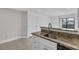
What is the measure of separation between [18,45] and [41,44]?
42cm

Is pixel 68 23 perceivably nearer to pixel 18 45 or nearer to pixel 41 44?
pixel 41 44

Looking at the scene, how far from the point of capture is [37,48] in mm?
1624

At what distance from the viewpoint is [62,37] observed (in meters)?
1.56

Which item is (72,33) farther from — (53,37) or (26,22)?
(26,22)

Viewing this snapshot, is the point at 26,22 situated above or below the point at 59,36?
above

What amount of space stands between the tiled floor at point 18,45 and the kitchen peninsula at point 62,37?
0.21 meters

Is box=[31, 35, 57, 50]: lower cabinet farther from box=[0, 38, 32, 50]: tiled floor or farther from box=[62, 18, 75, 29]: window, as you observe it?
box=[62, 18, 75, 29]: window

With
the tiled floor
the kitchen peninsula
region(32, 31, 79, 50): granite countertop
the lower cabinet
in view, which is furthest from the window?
the tiled floor

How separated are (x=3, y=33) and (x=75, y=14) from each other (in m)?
1.28

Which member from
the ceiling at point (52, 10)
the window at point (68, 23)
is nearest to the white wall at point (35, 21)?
the ceiling at point (52, 10)

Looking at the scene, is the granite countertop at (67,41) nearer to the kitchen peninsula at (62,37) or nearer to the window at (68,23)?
the kitchen peninsula at (62,37)

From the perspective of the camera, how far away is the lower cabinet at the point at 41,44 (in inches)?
60.4

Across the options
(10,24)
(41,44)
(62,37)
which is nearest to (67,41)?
(62,37)
